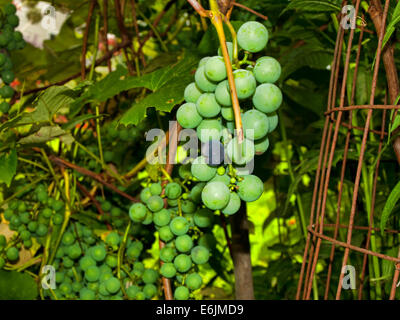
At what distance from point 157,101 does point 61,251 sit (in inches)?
18.9

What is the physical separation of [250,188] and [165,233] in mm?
311

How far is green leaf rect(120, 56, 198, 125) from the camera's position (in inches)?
26.7

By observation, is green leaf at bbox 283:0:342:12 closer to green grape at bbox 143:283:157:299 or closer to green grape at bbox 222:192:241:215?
green grape at bbox 222:192:241:215

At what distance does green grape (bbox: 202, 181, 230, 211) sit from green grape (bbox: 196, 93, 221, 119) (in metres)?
0.08

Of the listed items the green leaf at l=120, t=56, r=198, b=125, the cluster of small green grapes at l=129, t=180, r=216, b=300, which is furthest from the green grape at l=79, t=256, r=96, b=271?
the green leaf at l=120, t=56, r=198, b=125

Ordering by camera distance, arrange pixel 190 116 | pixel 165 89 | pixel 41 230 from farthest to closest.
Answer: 1. pixel 41 230
2. pixel 165 89
3. pixel 190 116

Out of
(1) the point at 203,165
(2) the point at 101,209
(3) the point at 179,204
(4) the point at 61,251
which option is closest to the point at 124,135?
(2) the point at 101,209

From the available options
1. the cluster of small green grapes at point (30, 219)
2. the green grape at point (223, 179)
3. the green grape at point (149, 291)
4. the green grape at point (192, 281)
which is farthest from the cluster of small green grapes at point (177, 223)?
the cluster of small green grapes at point (30, 219)

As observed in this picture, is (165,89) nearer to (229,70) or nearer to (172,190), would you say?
(172,190)

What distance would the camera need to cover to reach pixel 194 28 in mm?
1353

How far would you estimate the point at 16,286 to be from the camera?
35.7 inches

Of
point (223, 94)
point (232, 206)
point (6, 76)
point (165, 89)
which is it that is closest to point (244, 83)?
point (223, 94)

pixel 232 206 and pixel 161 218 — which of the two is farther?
pixel 161 218

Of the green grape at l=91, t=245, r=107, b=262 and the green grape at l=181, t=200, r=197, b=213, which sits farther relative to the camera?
the green grape at l=91, t=245, r=107, b=262
